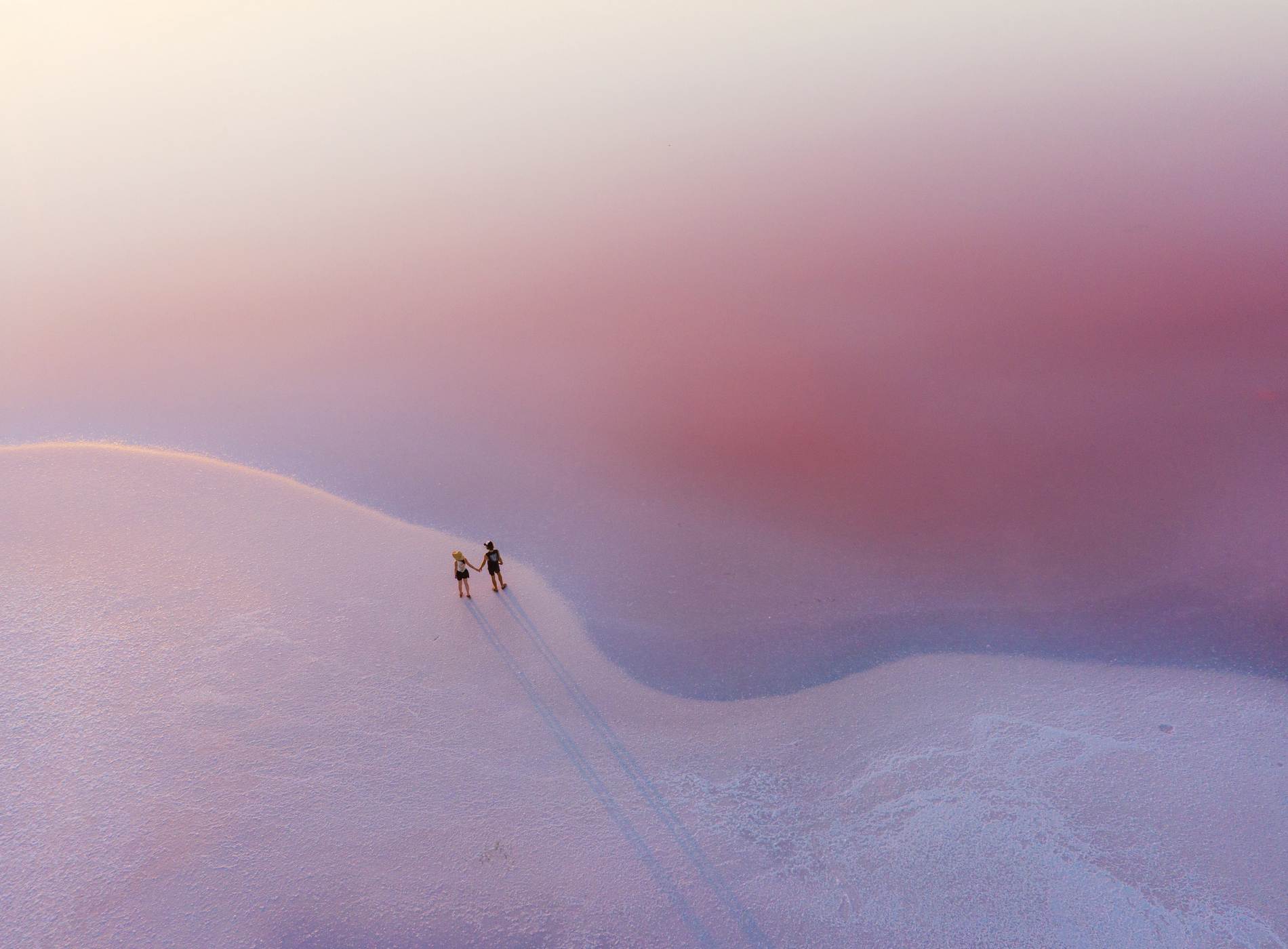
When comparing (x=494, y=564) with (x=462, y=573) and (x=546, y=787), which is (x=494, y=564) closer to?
(x=462, y=573)

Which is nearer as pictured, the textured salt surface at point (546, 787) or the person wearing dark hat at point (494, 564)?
the textured salt surface at point (546, 787)

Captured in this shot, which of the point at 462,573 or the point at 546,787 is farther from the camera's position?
the point at 462,573

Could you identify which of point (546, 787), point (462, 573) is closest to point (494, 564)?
point (462, 573)

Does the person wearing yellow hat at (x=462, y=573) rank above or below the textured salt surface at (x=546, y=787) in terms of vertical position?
above

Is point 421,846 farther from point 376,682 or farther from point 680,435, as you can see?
point 680,435
